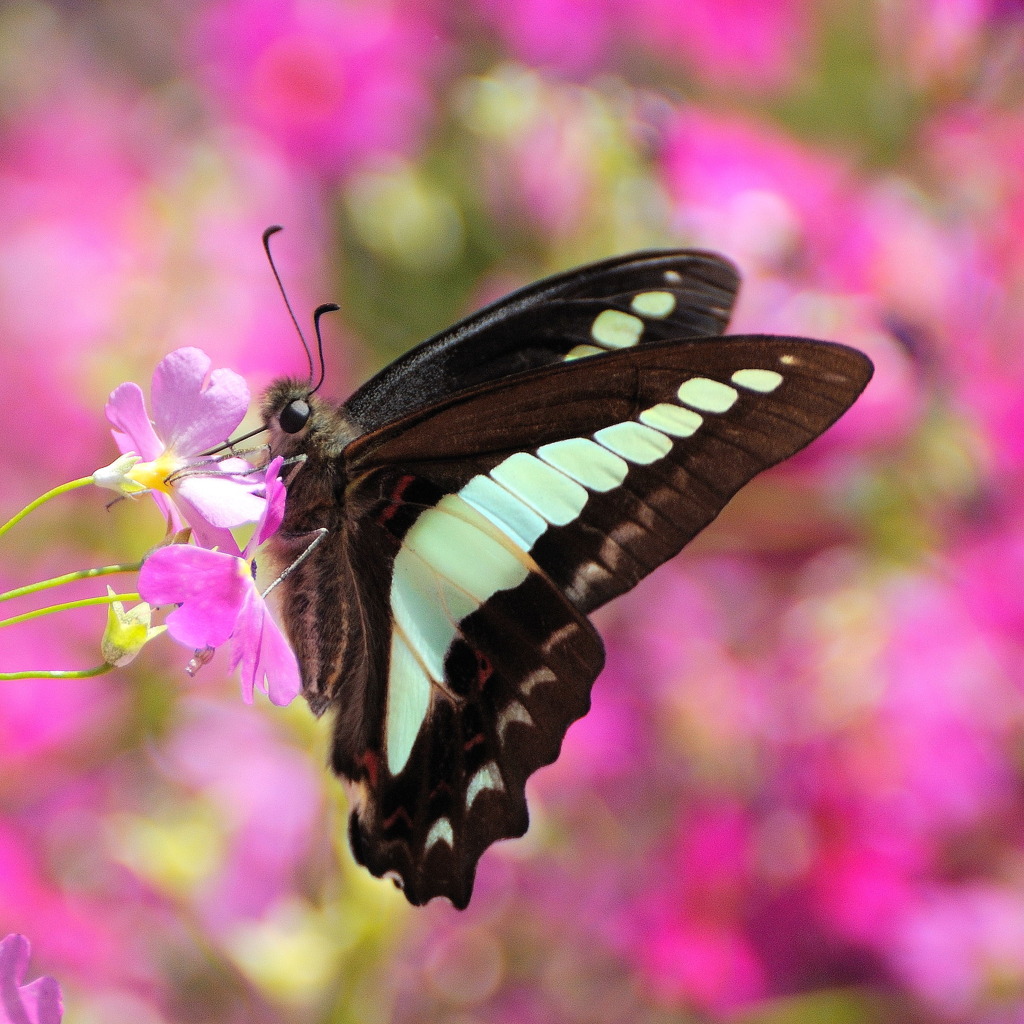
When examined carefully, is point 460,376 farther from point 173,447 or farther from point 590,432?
point 173,447

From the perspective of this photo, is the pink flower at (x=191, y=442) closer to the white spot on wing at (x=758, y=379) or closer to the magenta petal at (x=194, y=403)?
the magenta petal at (x=194, y=403)

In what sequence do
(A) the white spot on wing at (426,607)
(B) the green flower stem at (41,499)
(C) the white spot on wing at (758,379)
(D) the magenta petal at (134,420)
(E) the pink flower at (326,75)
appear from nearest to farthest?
1. (B) the green flower stem at (41,499)
2. (D) the magenta petal at (134,420)
3. (C) the white spot on wing at (758,379)
4. (A) the white spot on wing at (426,607)
5. (E) the pink flower at (326,75)

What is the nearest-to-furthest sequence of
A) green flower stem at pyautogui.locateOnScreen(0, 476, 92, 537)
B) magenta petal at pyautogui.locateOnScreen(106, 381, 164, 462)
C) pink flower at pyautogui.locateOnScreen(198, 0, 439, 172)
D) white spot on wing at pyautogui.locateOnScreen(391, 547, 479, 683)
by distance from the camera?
green flower stem at pyautogui.locateOnScreen(0, 476, 92, 537)
magenta petal at pyautogui.locateOnScreen(106, 381, 164, 462)
white spot on wing at pyautogui.locateOnScreen(391, 547, 479, 683)
pink flower at pyautogui.locateOnScreen(198, 0, 439, 172)

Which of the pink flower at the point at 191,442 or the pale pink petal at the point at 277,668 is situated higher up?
the pink flower at the point at 191,442

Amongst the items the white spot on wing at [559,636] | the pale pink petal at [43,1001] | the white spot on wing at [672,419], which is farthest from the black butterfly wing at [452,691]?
the pale pink petal at [43,1001]

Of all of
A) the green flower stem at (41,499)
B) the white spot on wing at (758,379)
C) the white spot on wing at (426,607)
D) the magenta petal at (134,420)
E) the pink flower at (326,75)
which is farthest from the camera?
the pink flower at (326,75)

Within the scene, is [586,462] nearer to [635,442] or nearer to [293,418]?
[635,442]

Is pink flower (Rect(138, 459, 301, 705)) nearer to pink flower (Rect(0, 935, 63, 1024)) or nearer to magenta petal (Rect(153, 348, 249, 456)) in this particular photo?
magenta petal (Rect(153, 348, 249, 456))

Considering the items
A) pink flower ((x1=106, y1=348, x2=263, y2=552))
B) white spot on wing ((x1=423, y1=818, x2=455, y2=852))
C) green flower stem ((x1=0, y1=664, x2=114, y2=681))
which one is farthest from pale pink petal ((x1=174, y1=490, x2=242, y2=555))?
white spot on wing ((x1=423, y1=818, x2=455, y2=852))
